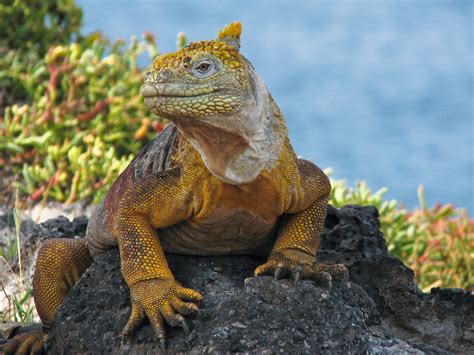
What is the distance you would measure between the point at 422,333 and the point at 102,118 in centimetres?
595

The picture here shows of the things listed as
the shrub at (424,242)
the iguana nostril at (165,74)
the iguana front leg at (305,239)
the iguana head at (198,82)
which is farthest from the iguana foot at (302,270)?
the shrub at (424,242)

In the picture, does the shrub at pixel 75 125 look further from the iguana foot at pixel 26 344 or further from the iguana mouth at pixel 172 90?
the iguana mouth at pixel 172 90

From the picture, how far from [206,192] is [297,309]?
777 mm

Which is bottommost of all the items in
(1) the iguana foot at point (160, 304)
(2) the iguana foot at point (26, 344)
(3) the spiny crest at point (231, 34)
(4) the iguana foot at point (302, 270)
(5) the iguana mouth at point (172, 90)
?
(2) the iguana foot at point (26, 344)

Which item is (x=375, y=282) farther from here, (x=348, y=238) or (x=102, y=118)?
(x=102, y=118)

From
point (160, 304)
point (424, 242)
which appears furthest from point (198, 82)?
point (424, 242)

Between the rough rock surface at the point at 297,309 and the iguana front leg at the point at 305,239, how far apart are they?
0.34 feet

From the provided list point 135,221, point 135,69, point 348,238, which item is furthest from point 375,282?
point 135,69

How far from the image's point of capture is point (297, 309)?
4.51 m

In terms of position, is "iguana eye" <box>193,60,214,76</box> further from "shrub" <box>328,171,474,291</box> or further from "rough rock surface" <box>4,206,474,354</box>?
"shrub" <box>328,171,474,291</box>

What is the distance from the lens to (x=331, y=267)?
4.87 meters

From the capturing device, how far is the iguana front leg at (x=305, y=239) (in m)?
4.85

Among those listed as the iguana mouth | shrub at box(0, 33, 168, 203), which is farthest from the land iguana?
shrub at box(0, 33, 168, 203)

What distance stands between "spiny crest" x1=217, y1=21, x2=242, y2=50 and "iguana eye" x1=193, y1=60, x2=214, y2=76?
0.35m
